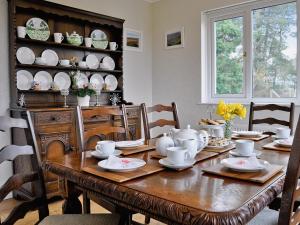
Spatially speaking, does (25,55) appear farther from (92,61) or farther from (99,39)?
(99,39)

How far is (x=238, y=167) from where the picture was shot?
1.12 metres

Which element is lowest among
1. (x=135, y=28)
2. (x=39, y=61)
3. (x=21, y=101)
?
(x=21, y=101)

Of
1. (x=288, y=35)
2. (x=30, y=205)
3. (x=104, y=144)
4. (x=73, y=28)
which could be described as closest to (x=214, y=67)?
(x=288, y=35)

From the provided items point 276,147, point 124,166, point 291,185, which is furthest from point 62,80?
point 291,185

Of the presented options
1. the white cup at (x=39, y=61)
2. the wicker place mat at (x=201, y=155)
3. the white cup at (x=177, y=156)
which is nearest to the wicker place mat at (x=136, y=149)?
the wicker place mat at (x=201, y=155)

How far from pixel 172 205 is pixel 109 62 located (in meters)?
3.10

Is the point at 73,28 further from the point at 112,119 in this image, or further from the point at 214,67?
the point at 214,67

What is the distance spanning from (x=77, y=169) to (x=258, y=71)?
9.15ft

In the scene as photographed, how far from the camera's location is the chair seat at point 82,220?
130 cm

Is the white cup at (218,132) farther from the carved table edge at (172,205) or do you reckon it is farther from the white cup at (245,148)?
the carved table edge at (172,205)

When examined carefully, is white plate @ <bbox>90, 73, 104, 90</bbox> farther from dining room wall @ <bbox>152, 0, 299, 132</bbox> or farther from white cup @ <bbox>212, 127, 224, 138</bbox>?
white cup @ <bbox>212, 127, 224, 138</bbox>

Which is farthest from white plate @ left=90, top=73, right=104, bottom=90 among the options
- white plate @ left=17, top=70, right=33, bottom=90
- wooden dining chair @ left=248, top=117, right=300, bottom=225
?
wooden dining chair @ left=248, top=117, right=300, bottom=225

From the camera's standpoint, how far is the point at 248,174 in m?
1.09

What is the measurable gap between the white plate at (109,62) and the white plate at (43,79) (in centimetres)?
77
